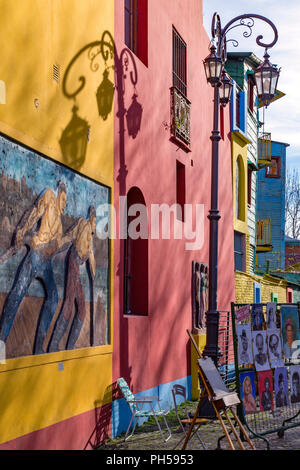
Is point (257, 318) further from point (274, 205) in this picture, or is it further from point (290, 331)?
point (274, 205)

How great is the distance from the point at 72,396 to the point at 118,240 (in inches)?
108

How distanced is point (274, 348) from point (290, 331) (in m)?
0.57

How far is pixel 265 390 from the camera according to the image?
9.55 m

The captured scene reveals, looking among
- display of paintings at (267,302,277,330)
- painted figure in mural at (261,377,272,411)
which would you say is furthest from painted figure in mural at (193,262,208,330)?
painted figure in mural at (261,377,272,411)

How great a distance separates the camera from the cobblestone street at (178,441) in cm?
970

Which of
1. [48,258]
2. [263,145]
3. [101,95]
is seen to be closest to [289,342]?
[48,258]

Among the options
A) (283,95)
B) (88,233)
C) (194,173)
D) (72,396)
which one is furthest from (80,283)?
(283,95)

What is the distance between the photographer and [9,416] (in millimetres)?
7055

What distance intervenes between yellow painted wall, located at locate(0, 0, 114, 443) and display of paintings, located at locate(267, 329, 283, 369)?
7.14ft

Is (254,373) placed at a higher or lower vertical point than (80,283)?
lower

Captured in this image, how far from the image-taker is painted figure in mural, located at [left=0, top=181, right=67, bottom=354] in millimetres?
7219

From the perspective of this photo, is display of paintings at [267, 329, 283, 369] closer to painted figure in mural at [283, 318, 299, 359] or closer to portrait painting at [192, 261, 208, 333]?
painted figure in mural at [283, 318, 299, 359]

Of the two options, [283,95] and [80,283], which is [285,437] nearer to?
[80,283]

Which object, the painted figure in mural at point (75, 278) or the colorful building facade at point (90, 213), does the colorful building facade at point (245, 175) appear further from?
the painted figure in mural at point (75, 278)
